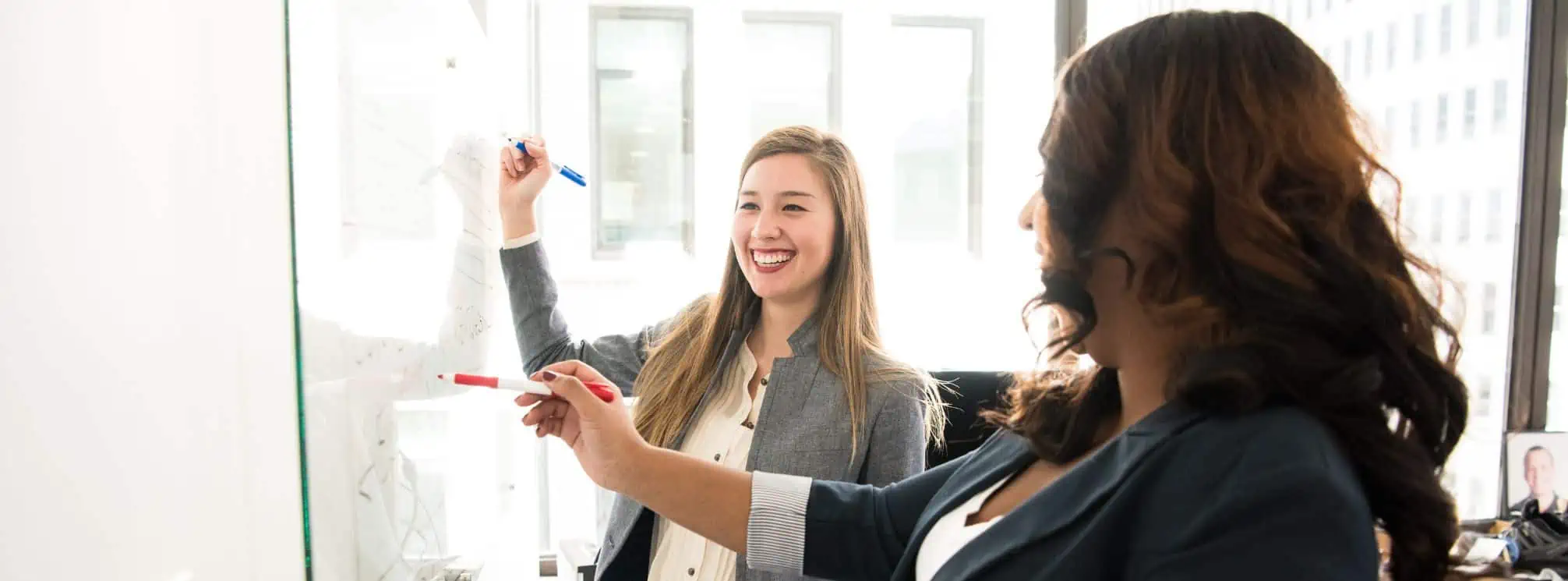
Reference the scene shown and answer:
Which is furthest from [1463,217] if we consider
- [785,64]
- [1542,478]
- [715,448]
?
[715,448]

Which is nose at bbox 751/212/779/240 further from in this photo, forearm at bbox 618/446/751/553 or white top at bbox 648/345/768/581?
forearm at bbox 618/446/751/553

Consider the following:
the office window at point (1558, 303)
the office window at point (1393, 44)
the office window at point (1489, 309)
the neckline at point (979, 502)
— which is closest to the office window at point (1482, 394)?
the office window at point (1489, 309)

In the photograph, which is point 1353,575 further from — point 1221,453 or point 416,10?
point 416,10

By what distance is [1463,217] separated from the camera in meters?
2.58

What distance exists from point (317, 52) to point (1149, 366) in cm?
69

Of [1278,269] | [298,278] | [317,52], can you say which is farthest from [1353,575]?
[317,52]

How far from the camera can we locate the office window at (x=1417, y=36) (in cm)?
251

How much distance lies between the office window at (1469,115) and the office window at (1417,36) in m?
0.18

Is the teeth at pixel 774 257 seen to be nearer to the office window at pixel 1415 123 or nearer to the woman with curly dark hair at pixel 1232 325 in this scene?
the woman with curly dark hair at pixel 1232 325

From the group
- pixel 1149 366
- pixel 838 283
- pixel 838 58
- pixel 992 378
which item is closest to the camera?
pixel 1149 366

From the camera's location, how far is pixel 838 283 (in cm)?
155

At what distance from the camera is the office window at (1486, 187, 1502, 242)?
2559 millimetres

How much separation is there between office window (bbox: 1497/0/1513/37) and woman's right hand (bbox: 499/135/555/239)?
2.77m

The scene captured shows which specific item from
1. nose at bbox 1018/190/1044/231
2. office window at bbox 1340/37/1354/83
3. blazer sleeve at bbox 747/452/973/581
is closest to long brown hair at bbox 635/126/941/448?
blazer sleeve at bbox 747/452/973/581
